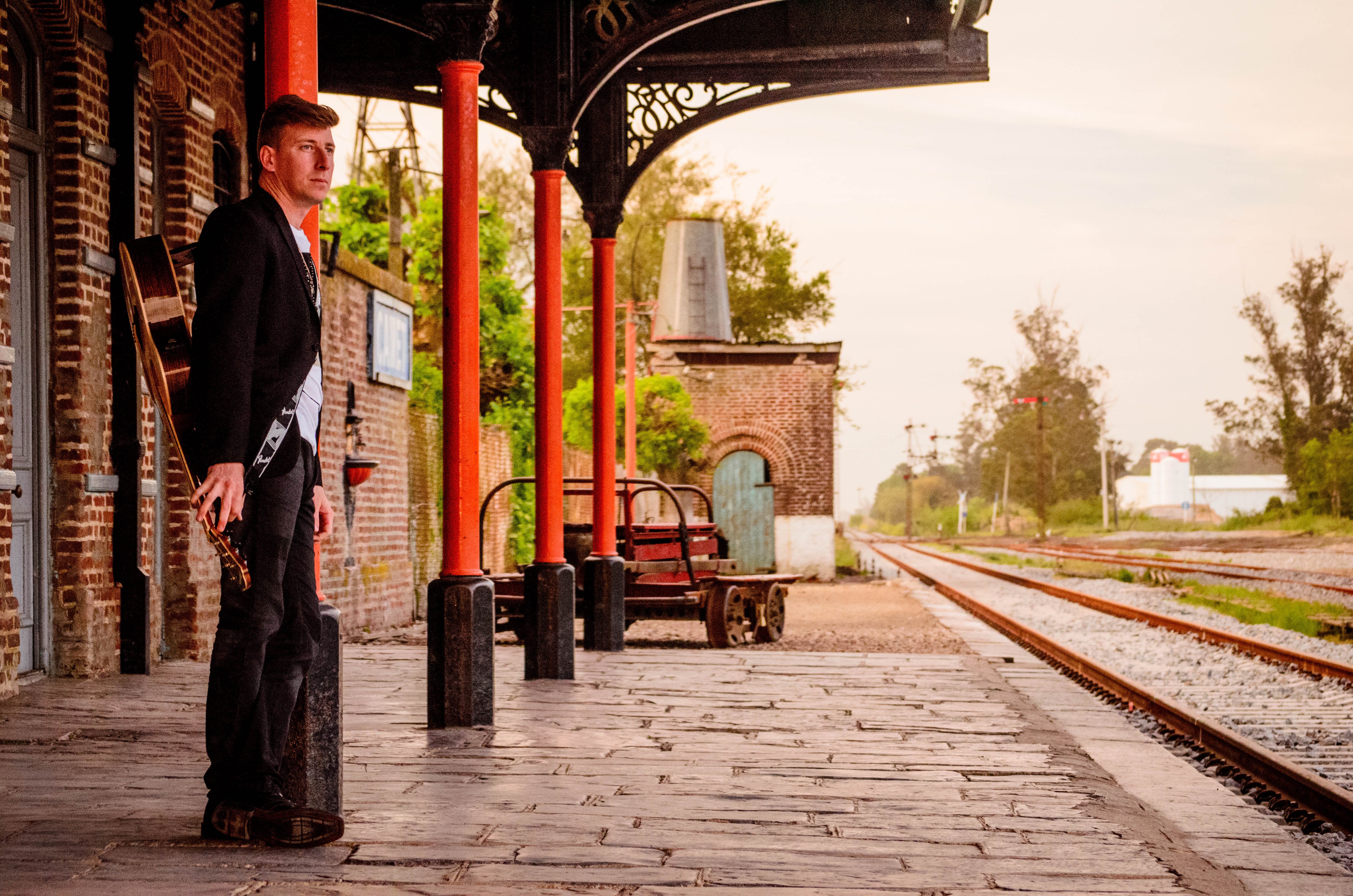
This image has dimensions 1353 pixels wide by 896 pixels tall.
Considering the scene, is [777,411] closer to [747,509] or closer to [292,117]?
[747,509]

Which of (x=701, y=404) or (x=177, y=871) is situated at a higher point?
(x=701, y=404)

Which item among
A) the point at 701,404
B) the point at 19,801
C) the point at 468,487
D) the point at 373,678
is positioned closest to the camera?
the point at 19,801

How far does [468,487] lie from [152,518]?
2780mm

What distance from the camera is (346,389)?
11727 mm

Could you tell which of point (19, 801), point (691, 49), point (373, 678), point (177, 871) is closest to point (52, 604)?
point (373, 678)

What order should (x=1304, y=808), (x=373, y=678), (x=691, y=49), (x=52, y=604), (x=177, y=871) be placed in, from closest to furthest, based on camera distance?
(x=177, y=871), (x=1304, y=808), (x=52, y=604), (x=373, y=678), (x=691, y=49)

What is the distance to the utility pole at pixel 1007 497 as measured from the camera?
73.6 metres

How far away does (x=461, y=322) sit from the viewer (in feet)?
20.2

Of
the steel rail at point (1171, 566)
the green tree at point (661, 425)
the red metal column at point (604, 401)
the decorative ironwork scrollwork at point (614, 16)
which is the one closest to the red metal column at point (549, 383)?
the decorative ironwork scrollwork at point (614, 16)

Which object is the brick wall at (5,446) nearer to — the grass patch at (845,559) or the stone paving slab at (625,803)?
the stone paving slab at (625,803)

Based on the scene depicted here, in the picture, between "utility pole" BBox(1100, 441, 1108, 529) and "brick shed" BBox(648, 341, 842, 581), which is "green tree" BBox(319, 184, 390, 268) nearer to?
"brick shed" BBox(648, 341, 842, 581)

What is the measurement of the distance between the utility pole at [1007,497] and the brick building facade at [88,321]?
6737cm

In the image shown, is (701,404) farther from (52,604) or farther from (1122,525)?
(1122,525)

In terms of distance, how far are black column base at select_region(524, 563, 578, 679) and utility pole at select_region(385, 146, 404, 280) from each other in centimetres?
659
